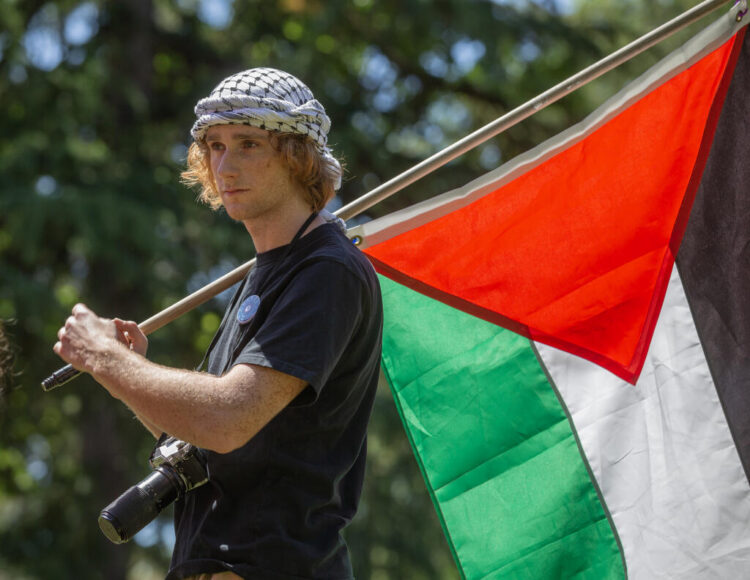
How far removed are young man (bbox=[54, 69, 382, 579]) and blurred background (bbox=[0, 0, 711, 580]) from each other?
6.65 m

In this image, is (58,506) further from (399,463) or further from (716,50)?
(716,50)

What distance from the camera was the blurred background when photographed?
31.1ft

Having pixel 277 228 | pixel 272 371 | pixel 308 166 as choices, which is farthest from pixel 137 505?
pixel 308 166

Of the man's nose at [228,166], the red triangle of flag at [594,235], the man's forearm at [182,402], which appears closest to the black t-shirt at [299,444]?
the man's forearm at [182,402]

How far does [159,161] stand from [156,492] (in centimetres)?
849

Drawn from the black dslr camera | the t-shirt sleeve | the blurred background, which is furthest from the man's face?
the blurred background

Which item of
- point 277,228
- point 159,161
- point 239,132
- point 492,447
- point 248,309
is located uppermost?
point 159,161

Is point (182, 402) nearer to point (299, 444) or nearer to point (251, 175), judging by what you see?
point (299, 444)

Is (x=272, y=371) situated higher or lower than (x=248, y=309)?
lower

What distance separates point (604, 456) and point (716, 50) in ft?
3.80

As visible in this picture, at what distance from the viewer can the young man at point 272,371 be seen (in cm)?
226

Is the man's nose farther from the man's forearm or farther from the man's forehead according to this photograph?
the man's forearm

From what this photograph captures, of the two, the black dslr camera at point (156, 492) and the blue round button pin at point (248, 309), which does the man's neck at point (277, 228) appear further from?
the black dslr camera at point (156, 492)

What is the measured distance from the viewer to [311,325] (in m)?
2.31
